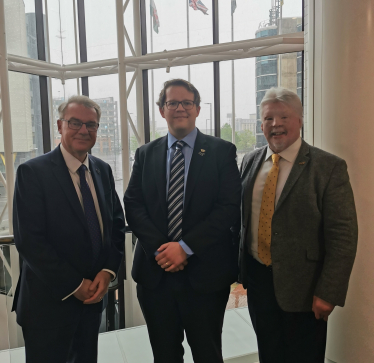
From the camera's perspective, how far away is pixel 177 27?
617 centimetres

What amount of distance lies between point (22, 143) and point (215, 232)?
658 centimetres

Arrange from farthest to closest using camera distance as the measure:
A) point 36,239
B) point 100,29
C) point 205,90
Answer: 1. point 100,29
2. point 205,90
3. point 36,239

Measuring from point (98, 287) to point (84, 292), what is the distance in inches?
3.3

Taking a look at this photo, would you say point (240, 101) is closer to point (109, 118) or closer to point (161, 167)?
point (109, 118)

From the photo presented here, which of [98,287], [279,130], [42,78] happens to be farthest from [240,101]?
[98,287]

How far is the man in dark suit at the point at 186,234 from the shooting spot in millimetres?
1748

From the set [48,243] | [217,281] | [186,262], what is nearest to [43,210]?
[48,243]

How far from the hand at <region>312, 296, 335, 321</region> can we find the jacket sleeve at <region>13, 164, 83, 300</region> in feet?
3.93

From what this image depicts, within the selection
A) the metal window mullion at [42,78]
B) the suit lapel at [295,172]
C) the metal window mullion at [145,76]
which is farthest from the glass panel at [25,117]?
the suit lapel at [295,172]

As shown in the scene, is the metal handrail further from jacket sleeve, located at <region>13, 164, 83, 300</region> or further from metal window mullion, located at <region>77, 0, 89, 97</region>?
metal window mullion, located at <region>77, 0, 89, 97</region>

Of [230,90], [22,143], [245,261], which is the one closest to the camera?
[245,261]

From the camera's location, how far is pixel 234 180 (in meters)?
1.81

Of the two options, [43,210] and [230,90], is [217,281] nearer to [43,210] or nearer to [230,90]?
[43,210]

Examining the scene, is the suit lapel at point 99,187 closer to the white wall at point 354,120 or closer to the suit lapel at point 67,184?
the suit lapel at point 67,184
